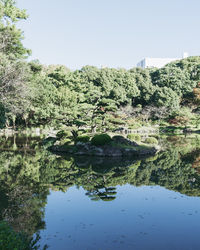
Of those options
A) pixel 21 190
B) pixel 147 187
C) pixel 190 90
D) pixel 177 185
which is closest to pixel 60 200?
pixel 21 190

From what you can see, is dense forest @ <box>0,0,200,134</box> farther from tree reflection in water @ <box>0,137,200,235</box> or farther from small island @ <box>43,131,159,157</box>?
tree reflection in water @ <box>0,137,200,235</box>

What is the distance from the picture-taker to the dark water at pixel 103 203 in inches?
227

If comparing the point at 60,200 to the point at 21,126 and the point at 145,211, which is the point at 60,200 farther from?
the point at 21,126

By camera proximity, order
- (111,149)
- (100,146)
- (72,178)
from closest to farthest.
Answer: (72,178), (111,149), (100,146)

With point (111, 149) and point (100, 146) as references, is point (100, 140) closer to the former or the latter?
point (100, 146)

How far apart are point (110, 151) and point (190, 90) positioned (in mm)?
38797

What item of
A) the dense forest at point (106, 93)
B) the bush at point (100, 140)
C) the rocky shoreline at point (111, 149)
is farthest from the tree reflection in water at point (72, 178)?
the dense forest at point (106, 93)

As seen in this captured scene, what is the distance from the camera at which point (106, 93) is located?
49.3m

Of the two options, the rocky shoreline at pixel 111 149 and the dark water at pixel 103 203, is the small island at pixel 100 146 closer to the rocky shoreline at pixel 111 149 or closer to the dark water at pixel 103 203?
the rocky shoreline at pixel 111 149

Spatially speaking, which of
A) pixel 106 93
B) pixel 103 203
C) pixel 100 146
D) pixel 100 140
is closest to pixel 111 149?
pixel 100 146

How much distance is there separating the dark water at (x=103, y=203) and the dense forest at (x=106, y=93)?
936 centimetres

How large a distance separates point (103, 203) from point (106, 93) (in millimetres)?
42159

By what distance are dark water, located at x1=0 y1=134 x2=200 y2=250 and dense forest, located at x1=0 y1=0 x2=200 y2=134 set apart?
9.36m

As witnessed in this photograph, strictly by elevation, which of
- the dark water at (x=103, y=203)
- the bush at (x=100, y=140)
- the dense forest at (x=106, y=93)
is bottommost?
the dark water at (x=103, y=203)
